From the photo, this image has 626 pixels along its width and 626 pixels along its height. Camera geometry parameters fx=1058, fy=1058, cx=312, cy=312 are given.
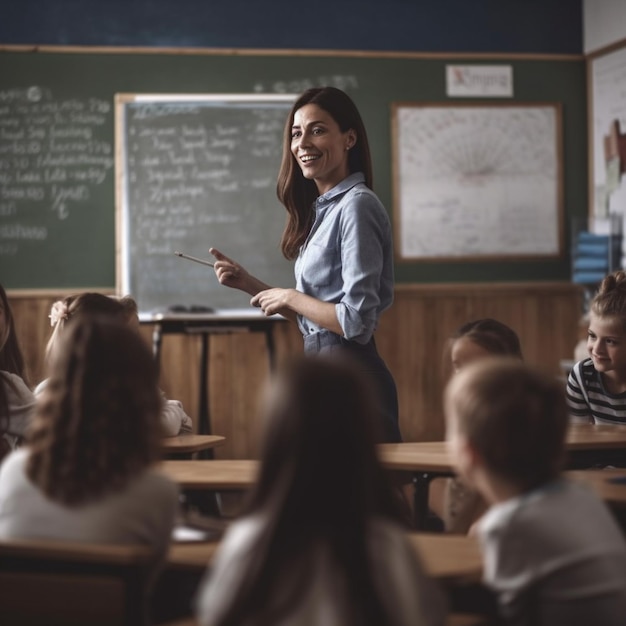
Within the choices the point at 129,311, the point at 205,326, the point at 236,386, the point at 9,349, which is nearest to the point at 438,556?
the point at 129,311

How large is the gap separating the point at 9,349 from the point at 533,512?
192 centimetres

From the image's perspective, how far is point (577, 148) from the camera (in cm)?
622

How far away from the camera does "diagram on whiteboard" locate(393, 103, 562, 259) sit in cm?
604

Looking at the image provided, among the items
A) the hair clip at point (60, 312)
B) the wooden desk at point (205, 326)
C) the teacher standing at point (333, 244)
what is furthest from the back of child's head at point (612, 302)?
the wooden desk at point (205, 326)

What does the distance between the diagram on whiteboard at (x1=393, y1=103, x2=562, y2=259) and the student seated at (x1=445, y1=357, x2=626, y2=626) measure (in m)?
4.42

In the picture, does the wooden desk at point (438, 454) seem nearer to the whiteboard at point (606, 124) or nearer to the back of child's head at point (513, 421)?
the back of child's head at point (513, 421)

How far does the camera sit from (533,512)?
1626mm

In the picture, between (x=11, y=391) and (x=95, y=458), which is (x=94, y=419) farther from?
(x=11, y=391)

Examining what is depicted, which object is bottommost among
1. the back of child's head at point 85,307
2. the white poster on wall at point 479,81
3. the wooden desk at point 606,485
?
the wooden desk at point 606,485

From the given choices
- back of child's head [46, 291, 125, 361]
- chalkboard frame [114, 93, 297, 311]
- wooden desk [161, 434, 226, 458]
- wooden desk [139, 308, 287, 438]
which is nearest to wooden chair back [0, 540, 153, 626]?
wooden desk [161, 434, 226, 458]

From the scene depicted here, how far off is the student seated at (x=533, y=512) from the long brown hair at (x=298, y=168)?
4.61 feet

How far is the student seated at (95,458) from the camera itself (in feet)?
5.58

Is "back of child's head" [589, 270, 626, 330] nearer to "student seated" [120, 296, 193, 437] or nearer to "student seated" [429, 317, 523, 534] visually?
"student seated" [429, 317, 523, 534]

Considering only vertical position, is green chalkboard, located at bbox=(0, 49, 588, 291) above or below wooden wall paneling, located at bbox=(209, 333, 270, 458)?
above
